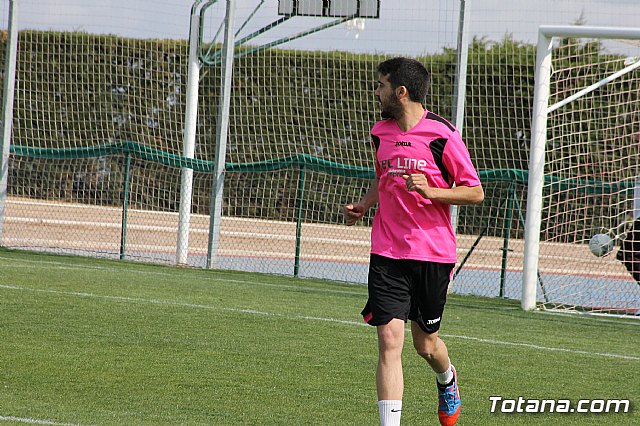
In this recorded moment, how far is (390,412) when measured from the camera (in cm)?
511

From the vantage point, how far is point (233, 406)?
5875 millimetres

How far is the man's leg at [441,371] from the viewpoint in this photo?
566 cm

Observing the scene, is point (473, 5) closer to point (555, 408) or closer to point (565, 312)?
point (565, 312)

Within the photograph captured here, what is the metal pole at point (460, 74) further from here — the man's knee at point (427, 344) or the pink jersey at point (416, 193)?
the pink jersey at point (416, 193)

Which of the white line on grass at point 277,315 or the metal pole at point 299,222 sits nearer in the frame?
the white line on grass at point 277,315

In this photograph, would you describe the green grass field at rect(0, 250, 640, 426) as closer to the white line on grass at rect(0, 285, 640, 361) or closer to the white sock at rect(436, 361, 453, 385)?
the white line on grass at rect(0, 285, 640, 361)

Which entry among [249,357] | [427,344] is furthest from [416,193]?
[249,357]

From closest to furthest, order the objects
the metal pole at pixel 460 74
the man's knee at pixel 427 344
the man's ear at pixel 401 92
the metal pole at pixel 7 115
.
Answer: the man's ear at pixel 401 92
the man's knee at pixel 427 344
the metal pole at pixel 460 74
the metal pole at pixel 7 115

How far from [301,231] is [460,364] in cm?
868

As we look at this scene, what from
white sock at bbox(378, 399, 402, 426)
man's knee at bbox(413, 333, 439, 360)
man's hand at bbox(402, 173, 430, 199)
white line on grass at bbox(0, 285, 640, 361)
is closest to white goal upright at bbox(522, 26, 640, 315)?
white line on grass at bbox(0, 285, 640, 361)

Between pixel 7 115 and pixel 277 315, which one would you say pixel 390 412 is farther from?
pixel 7 115

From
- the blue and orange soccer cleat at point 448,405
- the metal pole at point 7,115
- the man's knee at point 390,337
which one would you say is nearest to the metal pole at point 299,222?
the metal pole at point 7,115

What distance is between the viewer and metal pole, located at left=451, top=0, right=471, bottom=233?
14008 millimetres

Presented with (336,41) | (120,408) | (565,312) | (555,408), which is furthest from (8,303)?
(336,41)
